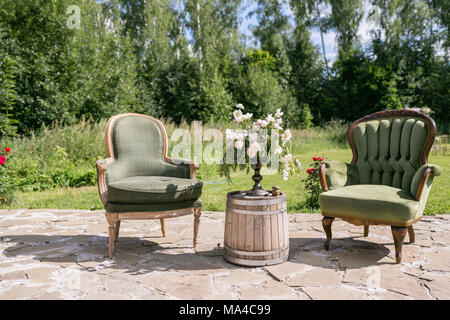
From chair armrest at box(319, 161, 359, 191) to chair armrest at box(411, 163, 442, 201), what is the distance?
24.9 inches

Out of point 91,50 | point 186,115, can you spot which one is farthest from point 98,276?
point 186,115

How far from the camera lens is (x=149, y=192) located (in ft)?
9.97

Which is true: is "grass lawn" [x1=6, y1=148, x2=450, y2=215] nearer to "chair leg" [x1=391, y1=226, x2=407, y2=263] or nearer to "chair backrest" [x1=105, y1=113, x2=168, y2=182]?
"chair backrest" [x1=105, y1=113, x2=168, y2=182]

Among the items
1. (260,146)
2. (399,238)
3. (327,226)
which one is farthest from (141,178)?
(399,238)

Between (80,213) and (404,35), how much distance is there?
19323 millimetres

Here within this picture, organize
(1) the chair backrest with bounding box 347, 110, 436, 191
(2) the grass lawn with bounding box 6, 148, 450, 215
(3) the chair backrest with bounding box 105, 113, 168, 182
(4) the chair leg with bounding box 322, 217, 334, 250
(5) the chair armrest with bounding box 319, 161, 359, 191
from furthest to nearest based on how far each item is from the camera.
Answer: (2) the grass lawn with bounding box 6, 148, 450, 215
(3) the chair backrest with bounding box 105, 113, 168, 182
(5) the chair armrest with bounding box 319, 161, 359, 191
(1) the chair backrest with bounding box 347, 110, 436, 191
(4) the chair leg with bounding box 322, 217, 334, 250

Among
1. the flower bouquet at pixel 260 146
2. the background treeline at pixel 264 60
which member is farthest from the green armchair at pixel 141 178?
the background treeline at pixel 264 60

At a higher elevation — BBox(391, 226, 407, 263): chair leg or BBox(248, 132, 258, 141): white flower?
BBox(248, 132, 258, 141): white flower

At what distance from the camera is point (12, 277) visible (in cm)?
265

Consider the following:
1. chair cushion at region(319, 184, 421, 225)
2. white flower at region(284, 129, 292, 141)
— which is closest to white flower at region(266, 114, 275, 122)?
white flower at region(284, 129, 292, 141)

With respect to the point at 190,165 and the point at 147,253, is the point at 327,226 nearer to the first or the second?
the point at 190,165

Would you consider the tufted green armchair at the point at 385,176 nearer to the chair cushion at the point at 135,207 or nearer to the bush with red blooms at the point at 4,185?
the chair cushion at the point at 135,207

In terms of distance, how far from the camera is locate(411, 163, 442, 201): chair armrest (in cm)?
294
